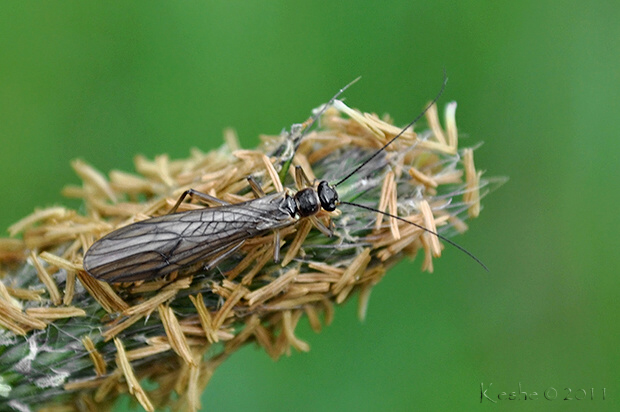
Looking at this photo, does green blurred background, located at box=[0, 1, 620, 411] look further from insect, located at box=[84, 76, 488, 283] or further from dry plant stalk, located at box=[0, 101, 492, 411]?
insect, located at box=[84, 76, 488, 283]

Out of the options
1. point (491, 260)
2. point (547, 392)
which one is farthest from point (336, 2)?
point (547, 392)

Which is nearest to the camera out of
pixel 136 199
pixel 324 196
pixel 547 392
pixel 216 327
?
pixel 216 327

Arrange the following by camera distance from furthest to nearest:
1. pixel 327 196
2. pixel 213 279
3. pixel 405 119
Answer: pixel 405 119
pixel 327 196
pixel 213 279

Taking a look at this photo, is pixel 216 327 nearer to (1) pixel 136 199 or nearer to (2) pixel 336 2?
(1) pixel 136 199

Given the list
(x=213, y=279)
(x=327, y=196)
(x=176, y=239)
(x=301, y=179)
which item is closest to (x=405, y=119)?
(x=301, y=179)

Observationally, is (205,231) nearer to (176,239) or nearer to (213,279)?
(176,239)
